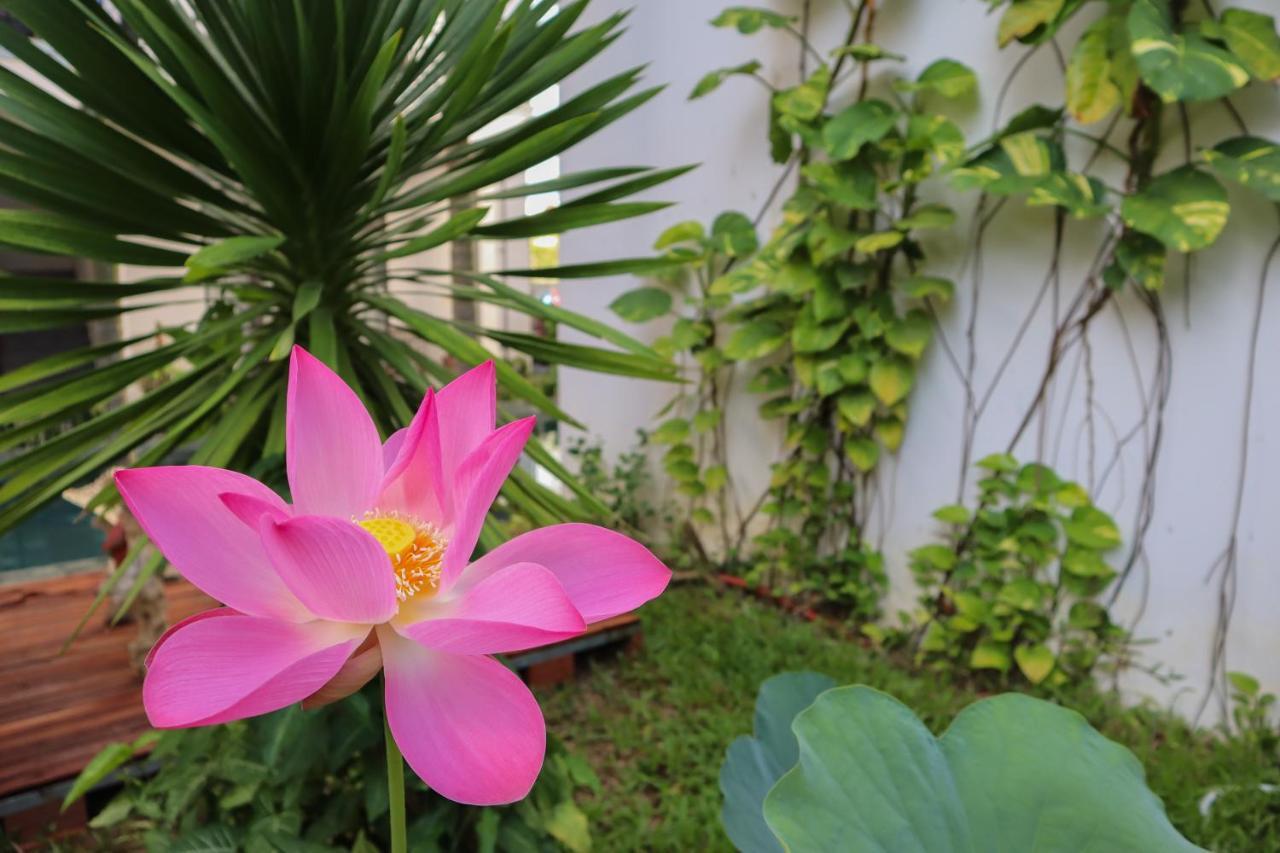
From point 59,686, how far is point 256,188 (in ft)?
4.53

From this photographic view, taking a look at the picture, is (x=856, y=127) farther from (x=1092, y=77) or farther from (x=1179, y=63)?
(x=1179, y=63)

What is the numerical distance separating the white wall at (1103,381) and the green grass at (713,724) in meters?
0.23

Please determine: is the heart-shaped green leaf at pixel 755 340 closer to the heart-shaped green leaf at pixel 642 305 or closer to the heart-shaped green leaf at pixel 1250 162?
the heart-shaped green leaf at pixel 642 305

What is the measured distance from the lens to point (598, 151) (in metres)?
3.29

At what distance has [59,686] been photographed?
5.29ft

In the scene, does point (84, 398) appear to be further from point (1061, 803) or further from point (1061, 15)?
point (1061, 15)

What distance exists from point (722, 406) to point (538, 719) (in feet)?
8.85

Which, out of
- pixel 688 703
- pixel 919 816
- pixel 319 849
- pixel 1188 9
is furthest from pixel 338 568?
pixel 1188 9

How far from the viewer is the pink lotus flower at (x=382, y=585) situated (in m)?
0.23

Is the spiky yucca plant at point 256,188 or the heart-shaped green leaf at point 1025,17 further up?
the heart-shaped green leaf at point 1025,17

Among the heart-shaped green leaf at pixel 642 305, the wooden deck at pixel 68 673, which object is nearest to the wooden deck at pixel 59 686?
the wooden deck at pixel 68 673

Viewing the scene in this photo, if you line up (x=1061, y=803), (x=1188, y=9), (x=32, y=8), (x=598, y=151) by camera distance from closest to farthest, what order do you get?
(x=1061, y=803) < (x=32, y=8) < (x=1188, y=9) < (x=598, y=151)

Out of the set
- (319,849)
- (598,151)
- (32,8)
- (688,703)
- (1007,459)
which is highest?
(598,151)

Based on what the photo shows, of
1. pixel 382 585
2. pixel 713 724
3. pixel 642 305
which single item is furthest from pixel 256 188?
pixel 642 305
